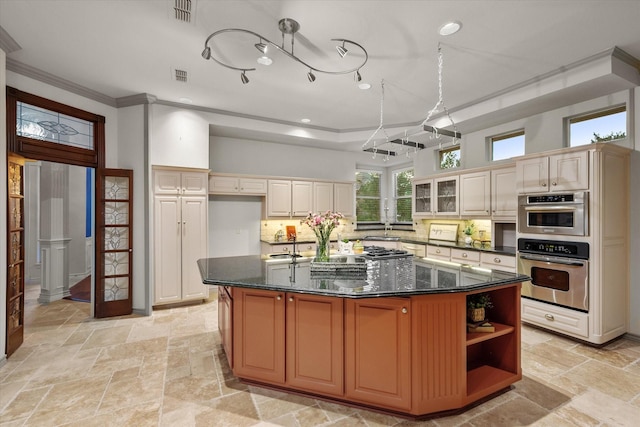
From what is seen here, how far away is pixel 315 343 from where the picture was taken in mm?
2264

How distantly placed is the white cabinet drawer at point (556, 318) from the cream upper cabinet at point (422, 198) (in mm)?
2304

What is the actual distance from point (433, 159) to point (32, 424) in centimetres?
622

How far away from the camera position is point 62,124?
12.4 ft

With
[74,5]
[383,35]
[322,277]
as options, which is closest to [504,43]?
[383,35]

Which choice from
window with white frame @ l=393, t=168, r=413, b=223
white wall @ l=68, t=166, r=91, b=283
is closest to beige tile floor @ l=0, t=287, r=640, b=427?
white wall @ l=68, t=166, r=91, b=283

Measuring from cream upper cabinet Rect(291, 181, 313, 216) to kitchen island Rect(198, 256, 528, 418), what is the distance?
3130mm

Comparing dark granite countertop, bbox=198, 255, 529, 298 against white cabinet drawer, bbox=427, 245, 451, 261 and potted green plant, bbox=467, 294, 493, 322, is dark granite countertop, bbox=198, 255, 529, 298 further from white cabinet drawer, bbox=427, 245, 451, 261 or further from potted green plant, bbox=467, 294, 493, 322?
white cabinet drawer, bbox=427, 245, 451, 261

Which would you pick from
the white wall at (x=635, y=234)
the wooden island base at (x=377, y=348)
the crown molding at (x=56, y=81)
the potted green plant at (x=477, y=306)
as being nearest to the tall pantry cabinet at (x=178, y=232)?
the crown molding at (x=56, y=81)

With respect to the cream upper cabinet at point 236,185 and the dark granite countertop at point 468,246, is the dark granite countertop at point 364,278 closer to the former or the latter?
the dark granite countertop at point 468,246

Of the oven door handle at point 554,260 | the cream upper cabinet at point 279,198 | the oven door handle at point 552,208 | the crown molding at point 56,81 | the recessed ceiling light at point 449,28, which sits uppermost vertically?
the recessed ceiling light at point 449,28

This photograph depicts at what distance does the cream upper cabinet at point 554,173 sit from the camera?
3.21m

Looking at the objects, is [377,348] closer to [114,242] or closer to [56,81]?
[114,242]

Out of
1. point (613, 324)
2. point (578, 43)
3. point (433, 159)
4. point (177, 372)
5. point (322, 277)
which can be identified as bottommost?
point (177, 372)

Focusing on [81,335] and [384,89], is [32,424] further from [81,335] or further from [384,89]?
[384,89]
